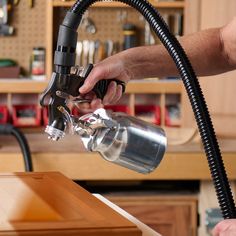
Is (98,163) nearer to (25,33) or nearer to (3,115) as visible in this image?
(3,115)

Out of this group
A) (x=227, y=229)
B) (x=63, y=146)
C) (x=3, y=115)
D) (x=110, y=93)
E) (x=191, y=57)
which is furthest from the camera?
(x=3, y=115)

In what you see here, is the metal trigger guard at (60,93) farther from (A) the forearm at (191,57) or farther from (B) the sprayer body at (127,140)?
(A) the forearm at (191,57)

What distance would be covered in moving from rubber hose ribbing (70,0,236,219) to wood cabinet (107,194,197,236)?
6.04ft

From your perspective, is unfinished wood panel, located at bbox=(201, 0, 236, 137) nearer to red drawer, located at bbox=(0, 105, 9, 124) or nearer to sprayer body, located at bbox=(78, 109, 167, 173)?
red drawer, located at bbox=(0, 105, 9, 124)

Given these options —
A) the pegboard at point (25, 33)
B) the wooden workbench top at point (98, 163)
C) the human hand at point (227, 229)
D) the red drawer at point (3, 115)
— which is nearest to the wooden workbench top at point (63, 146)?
the wooden workbench top at point (98, 163)

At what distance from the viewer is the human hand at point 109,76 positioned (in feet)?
3.92

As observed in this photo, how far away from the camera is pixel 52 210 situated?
1.03 metres

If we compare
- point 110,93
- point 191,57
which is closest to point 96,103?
point 110,93

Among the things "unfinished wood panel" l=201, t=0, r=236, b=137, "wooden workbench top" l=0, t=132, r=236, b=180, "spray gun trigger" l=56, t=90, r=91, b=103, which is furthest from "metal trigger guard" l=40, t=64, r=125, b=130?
"unfinished wood panel" l=201, t=0, r=236, b=137

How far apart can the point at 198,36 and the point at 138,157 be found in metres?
0.60

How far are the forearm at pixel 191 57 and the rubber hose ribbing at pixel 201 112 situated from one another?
208mm

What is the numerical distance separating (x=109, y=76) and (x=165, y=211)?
1.79 meters

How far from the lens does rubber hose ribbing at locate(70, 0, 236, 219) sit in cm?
114

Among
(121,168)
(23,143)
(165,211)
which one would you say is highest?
(23,143)
